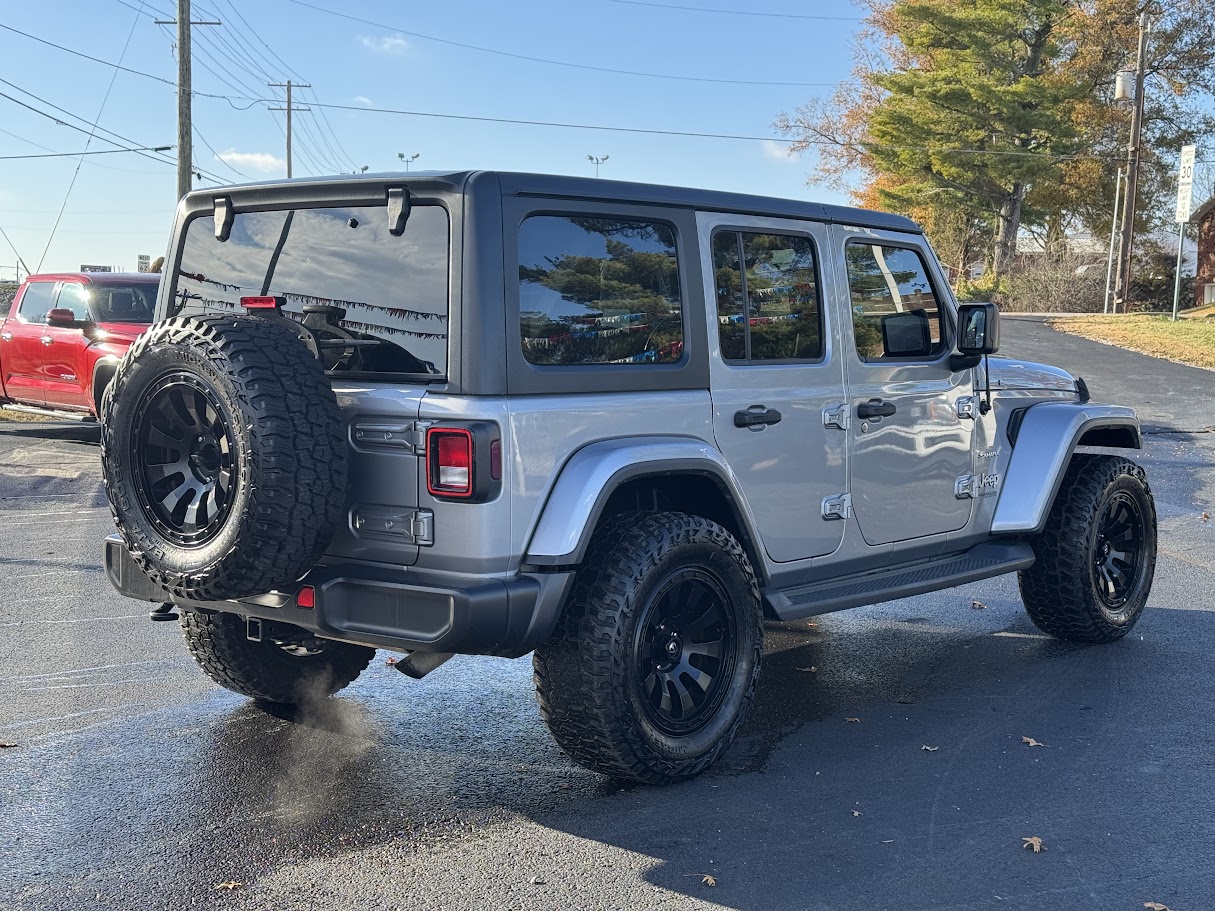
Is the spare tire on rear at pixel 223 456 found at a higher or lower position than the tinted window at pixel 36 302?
lower

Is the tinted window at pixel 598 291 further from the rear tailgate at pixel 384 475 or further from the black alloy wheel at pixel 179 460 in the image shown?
the black alloy wheel at pixel 179 460

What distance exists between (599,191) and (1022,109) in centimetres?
4383

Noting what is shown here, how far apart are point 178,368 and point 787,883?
2399 mm

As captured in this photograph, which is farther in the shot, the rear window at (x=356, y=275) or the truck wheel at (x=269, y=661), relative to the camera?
the truck wheel at (x=269, y=661)

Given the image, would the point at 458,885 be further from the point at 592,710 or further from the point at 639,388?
the point at 639,388

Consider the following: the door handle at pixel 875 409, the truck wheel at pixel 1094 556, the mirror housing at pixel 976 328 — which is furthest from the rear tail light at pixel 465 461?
the truck wheel at pixel 1094 556

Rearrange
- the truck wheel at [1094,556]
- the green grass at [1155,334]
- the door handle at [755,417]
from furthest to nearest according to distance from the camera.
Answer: the green grass at [1155,334] < the truck wheel at [1094,556] < the door handle at [755,417]

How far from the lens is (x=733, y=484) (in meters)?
4.61

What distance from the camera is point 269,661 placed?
5051mm

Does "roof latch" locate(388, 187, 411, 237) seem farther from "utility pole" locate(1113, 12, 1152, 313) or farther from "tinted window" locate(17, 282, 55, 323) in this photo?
"utility pole" locate(1113, 12, 1152, 313)

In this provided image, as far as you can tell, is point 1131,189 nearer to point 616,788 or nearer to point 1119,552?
point 1119,552

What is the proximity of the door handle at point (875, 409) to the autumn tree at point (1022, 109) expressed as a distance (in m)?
41.2

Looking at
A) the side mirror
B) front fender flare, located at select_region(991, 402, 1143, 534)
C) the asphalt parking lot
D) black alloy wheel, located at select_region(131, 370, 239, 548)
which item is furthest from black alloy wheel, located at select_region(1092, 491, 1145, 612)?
the side mirror

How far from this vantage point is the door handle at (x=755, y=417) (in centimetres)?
470
